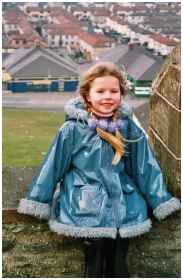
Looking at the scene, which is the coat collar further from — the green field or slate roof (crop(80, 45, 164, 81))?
slate roof (crop(80, 45, 164, 81))

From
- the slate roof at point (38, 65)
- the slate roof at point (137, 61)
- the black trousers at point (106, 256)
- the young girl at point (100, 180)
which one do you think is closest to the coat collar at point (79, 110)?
the young girl at point (100, 180)

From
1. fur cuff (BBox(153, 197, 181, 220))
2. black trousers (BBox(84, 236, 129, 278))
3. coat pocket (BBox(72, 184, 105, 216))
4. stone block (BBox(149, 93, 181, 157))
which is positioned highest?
stone block (BBox(149, 93, 181, 157))

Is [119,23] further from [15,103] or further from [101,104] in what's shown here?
[101,104]

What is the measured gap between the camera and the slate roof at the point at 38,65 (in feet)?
102

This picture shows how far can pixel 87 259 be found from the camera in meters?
2.33

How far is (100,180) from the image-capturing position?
92.9 inches

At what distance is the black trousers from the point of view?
228 cm

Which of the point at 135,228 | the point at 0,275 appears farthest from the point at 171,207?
the point at 0,275

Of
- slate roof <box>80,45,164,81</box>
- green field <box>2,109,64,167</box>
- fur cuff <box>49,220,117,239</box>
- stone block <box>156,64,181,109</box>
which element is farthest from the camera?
slate roof <box>80,45,164,81</box>

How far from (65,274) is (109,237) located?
1.23ft

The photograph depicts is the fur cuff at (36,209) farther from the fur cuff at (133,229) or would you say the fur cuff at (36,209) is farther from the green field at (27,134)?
the green field at (27,134)

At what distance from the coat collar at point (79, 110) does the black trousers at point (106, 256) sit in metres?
0.54

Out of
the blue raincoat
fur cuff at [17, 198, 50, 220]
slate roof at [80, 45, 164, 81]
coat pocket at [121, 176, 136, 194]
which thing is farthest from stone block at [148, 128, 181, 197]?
slate roof at [80, 45, 164, 81]

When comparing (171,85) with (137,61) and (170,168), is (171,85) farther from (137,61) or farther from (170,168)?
(137,61)
